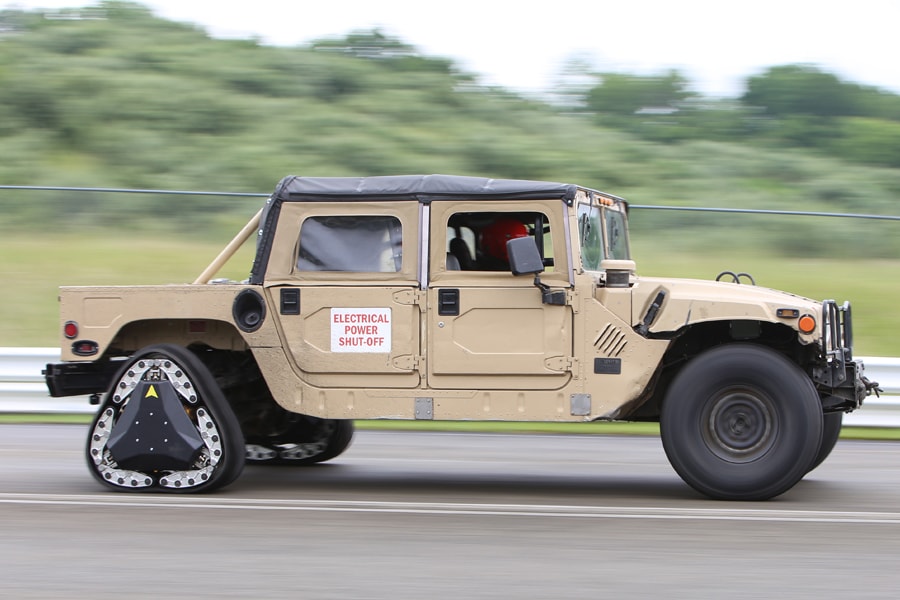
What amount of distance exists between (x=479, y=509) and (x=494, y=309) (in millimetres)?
1290

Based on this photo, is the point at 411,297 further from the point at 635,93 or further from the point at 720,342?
the point at 635,93

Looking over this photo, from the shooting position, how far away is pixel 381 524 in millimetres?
7039

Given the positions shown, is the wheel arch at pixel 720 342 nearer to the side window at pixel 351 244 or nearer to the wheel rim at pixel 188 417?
the side window at pixel 351 244

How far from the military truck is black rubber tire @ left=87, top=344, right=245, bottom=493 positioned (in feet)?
0.04

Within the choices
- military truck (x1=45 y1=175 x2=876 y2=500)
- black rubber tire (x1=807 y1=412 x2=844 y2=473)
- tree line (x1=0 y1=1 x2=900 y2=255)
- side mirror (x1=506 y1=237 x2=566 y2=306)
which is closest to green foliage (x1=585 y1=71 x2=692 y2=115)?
tree line (x1=0 y1=1 x2=900 y2=255)

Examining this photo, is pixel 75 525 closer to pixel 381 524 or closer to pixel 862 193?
pixel 381 524

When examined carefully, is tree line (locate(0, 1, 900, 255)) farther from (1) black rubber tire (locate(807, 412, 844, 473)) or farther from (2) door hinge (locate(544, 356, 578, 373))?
(2) door hinge (locate(544, 356, 578, 373))

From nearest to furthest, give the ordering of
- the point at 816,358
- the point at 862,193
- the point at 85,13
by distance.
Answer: the point at 816,358, the point at 862,193, the point at 85,13

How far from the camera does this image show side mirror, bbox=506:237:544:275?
774 cm

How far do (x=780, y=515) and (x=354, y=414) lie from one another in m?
2.79

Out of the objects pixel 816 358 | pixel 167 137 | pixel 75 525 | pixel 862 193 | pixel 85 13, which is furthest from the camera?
pixel 85 13

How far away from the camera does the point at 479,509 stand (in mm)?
7555

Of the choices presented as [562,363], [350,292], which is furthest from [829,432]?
[350,292]

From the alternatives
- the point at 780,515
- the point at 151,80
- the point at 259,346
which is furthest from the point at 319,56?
the point at 780,515
